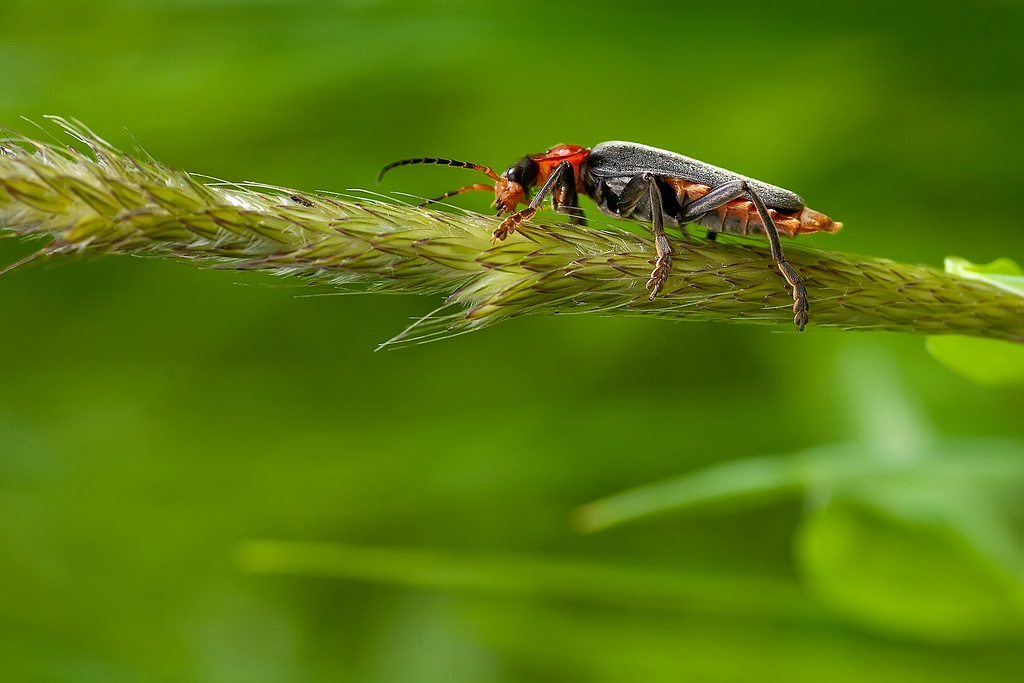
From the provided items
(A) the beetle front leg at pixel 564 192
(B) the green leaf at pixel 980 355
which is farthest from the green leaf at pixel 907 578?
(A) the beetle front leg at pixel 564 192

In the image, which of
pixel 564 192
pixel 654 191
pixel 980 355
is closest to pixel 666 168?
pixel 654 191

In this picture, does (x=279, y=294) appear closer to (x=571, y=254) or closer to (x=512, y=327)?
(x=512, y=327)

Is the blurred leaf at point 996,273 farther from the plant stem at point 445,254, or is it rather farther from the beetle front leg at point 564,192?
the beetle front leg at point 564,192

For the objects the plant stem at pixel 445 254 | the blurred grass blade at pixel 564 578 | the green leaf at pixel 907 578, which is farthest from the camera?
the blurred grass blade at pixel 564 578

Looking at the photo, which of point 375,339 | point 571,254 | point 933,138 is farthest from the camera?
point 375,339

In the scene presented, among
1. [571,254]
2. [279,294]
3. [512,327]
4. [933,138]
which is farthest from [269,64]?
[933,138]

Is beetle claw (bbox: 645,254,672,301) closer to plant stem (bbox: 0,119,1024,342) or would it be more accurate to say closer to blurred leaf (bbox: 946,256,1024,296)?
plant stem (bbox: 0,119,1024,342)

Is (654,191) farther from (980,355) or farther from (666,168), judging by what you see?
(980,355)
